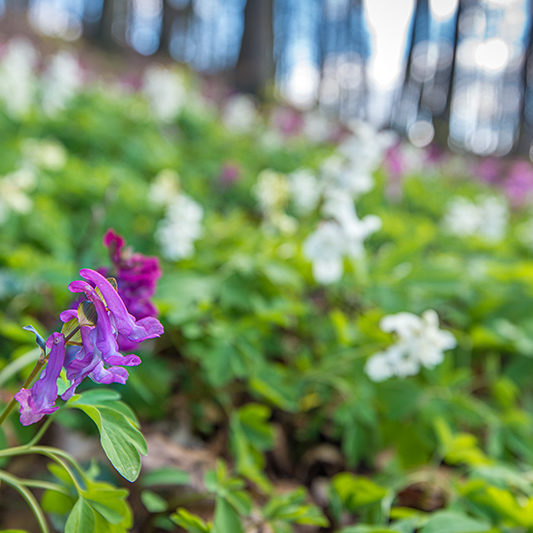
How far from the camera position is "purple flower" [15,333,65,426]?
771 mm

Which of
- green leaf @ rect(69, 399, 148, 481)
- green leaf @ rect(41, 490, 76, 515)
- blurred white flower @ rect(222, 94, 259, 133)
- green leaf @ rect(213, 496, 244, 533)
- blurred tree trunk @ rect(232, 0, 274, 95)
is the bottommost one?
green leaf @ rect(213, 496, 244, 533)

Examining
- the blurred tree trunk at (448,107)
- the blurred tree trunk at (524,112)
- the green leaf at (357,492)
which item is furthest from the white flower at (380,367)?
the blurred tree trunk at (524,112)

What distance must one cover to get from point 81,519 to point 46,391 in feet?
0.92

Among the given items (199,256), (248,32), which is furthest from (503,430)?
(248,32)

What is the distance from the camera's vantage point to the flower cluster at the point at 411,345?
5.42 feet

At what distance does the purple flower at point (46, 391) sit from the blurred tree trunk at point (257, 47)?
1018cm

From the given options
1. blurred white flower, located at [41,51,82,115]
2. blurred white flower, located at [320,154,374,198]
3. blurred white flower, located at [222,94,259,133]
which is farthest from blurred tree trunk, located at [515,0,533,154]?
blurred white flower, located at [320,154,374,198]

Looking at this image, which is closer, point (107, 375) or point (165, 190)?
point (107, 375)

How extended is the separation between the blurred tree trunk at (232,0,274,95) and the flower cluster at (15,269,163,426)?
10152mm

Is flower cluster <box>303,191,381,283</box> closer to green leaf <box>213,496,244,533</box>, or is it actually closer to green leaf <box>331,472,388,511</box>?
green leaf <box>331,472,388,511</box>

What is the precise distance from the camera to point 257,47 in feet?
34.4

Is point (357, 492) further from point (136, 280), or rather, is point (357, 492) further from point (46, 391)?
point (46, 391)

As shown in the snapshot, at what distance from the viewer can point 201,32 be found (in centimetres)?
3488

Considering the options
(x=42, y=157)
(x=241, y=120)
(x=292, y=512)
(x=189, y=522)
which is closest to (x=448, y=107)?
(x=241, y=120)
